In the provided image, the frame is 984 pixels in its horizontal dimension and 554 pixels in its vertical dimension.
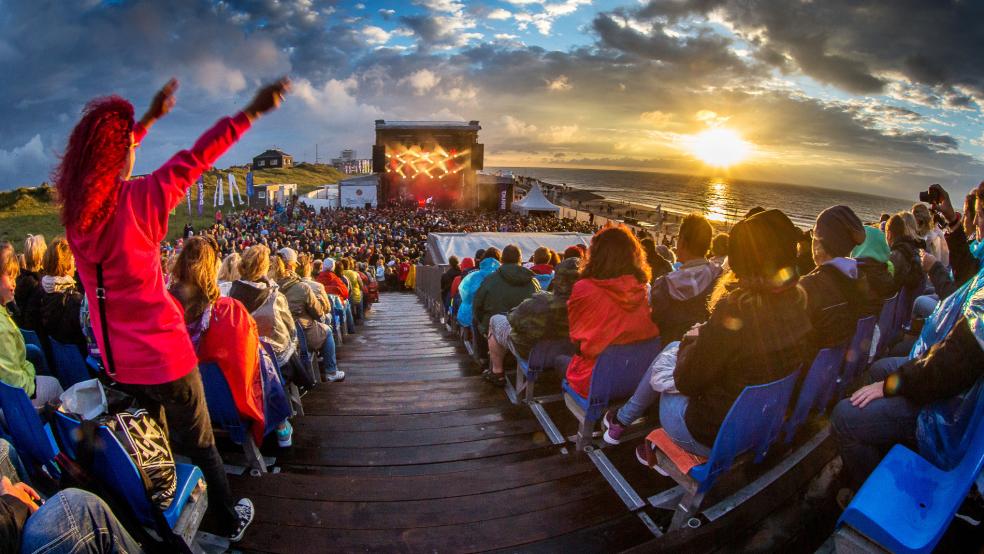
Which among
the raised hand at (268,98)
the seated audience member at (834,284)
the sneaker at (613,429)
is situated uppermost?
the raised hand at (268,98)

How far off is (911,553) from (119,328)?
276 centimetres

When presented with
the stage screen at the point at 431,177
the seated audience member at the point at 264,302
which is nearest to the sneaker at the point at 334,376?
the seated audience member at the point at 264,302

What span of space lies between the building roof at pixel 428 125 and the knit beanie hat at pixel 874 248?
3543 cm

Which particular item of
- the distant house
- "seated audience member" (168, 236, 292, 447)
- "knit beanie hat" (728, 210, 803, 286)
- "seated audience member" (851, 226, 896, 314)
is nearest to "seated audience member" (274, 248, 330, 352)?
"seated audience member" (168, 236, 292, 447)

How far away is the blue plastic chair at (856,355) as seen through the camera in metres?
2.69

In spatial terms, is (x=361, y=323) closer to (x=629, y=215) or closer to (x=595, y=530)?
(x=595, y=530)

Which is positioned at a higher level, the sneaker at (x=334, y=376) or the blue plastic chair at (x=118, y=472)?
the blue plastic chair at (x=118, y=472)

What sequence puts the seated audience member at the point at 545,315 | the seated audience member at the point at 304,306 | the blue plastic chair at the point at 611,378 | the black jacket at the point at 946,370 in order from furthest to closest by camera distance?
the seated audience member at the point at 304,306
the seated audience member at the point at 545,315
the blue plastic chair at the point at 611,378
the black jacket at the point at 946,370

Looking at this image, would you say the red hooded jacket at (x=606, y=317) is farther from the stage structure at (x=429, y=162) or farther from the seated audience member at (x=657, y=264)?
the stage structure at (x=429, y=162)

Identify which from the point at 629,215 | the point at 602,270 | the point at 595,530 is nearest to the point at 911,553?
the point at 595,530

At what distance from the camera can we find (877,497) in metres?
1.35

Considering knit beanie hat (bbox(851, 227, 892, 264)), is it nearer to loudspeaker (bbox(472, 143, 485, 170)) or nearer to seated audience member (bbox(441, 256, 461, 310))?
seated audience member (bbox(441, 256, 461, 310))

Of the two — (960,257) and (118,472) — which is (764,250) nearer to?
(960,257)

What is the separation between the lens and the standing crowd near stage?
1566 mm
